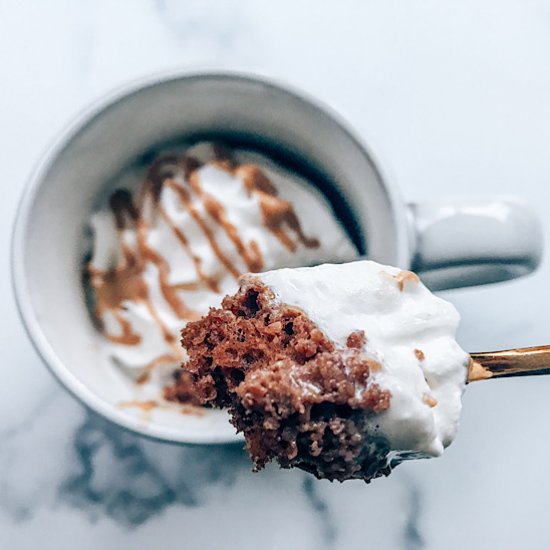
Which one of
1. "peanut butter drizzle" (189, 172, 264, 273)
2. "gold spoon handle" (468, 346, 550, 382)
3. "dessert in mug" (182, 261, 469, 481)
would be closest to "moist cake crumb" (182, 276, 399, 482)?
"dessert in mug" (182, 261, 469, 481)

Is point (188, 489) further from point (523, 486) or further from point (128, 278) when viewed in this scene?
point (523, 486)

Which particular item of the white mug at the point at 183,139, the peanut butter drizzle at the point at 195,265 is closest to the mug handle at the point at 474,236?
the white mug at the point at 183,139

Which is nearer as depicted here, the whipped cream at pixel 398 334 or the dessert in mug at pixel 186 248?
the whipped cream at pixel 398 334

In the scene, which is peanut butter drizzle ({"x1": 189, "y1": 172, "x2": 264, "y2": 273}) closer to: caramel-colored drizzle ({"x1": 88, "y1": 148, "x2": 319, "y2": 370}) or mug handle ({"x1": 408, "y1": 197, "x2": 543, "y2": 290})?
caramel-colored drizzle ({"x1": 88, "y1": 148, "x2": 319, "y2": 370})

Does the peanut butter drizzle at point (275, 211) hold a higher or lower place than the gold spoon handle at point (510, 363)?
higher

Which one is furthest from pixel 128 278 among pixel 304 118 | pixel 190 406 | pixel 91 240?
pixel 304 118

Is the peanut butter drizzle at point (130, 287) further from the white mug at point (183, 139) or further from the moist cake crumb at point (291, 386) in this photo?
the moist cake crumb at point (291, 386)
